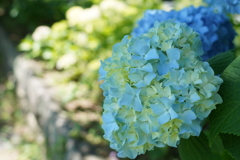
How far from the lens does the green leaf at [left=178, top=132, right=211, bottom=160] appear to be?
65cm

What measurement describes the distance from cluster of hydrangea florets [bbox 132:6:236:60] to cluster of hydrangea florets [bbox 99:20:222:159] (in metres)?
0.30

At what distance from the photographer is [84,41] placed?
3.09 m

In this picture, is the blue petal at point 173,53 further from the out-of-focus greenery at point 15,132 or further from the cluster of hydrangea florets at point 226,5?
the out-of-focus greenery at point 15,132

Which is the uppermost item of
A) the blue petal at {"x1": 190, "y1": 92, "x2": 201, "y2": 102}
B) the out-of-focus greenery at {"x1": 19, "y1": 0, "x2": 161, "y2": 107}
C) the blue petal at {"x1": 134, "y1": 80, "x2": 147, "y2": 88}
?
the blue petal at {"x1": 134, "y1": 80, "x2": 147, "y2": 88}

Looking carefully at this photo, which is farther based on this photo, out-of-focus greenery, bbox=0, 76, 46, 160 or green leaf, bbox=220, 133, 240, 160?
out-of-focus greenery, bbox=0, 76, 46, 160

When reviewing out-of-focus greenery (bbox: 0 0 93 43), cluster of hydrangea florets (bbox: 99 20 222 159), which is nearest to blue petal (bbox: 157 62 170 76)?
cluster of hydrangea florets (bbox: 99 20 222 159)

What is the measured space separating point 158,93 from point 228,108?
144mm

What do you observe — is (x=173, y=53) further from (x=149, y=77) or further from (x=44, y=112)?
(x=44, y=112)

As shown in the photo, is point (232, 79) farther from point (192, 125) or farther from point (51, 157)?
point (51, 157)

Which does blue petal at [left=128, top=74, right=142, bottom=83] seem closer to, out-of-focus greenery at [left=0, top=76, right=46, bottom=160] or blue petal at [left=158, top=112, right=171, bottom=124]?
blue petal at [left=158, top=112, right=171, bottom=124]

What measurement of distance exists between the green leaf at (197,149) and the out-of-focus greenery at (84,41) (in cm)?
179

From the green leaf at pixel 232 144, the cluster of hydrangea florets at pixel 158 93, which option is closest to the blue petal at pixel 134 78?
the cluster of hydrangea florets at pixel 158 93

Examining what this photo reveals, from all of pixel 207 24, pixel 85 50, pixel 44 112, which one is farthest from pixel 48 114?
pixel 207 24

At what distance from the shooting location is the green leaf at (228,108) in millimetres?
562
